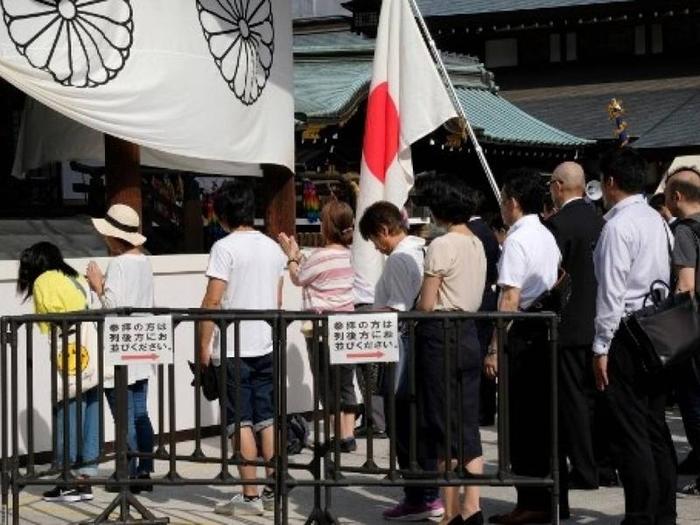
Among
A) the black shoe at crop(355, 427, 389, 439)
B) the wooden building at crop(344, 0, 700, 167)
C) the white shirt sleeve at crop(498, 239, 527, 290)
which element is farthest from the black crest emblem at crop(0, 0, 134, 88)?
the wooden building at crop(344, 0, 700, 167)

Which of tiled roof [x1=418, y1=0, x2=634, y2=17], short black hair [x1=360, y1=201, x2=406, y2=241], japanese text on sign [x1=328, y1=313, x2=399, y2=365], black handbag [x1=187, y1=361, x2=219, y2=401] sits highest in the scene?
tiled roof [x1=418, y1=0, x2=634, y2=17]

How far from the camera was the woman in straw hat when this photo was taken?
896 centimetres

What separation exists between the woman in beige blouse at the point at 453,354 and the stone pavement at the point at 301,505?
0.93 meters

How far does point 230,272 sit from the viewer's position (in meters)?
8.70

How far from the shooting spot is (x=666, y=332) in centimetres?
735

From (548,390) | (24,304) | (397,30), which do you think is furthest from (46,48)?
(548,390)

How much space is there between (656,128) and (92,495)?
22802 millimetres

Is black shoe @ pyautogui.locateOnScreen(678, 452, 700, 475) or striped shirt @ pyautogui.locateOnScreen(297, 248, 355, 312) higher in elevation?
striped shirt @ pyautogui.locateOnScreen(297, 248, 355, 312)

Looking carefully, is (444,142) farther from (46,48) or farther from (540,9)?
(540,9)

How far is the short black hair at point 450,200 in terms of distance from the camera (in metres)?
7.84

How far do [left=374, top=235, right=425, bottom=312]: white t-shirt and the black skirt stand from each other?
521 mm

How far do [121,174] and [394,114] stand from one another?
218 cm

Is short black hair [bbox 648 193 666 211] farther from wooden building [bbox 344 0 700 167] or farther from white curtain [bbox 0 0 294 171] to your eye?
wooden building [bbox 344 0 700 167]

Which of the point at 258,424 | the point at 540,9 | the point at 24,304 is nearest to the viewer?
the point at 258,424
